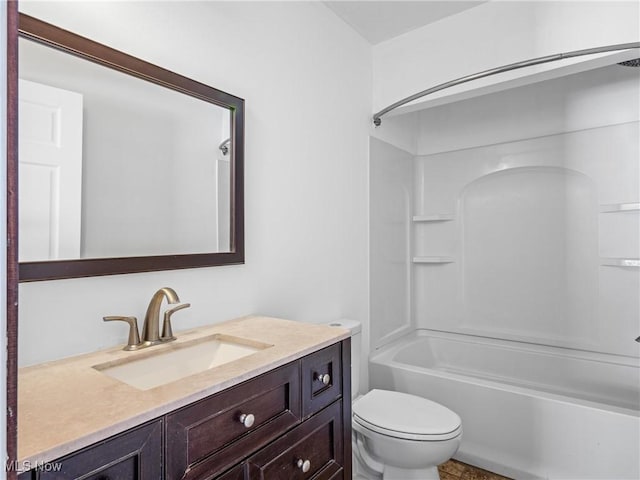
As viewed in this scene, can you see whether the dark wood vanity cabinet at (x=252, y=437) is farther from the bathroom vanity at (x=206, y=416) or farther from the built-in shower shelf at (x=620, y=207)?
the built-in shower shelf at (x=620, y=207)

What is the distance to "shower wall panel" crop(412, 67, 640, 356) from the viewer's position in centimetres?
256

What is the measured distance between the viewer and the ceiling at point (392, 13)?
86.0 inches

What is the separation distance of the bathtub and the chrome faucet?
5.15 feet

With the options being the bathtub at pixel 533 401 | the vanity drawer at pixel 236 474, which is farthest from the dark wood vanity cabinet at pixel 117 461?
the bathtub at pixel 533 401

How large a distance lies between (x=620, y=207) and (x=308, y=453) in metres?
2.49

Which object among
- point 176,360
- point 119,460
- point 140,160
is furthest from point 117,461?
point 140,160

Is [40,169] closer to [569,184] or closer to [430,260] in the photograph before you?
[430,260]

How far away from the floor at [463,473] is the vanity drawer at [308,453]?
117cm

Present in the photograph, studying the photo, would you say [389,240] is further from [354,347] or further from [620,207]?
[620,207]

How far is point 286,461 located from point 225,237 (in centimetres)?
83

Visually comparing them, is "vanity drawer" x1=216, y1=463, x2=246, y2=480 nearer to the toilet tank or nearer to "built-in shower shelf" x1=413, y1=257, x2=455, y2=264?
the toilet tank

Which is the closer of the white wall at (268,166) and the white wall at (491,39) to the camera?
the white wall at (268,166)

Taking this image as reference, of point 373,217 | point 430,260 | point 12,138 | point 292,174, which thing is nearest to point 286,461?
point 12,138

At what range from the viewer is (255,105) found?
173 centimetres
